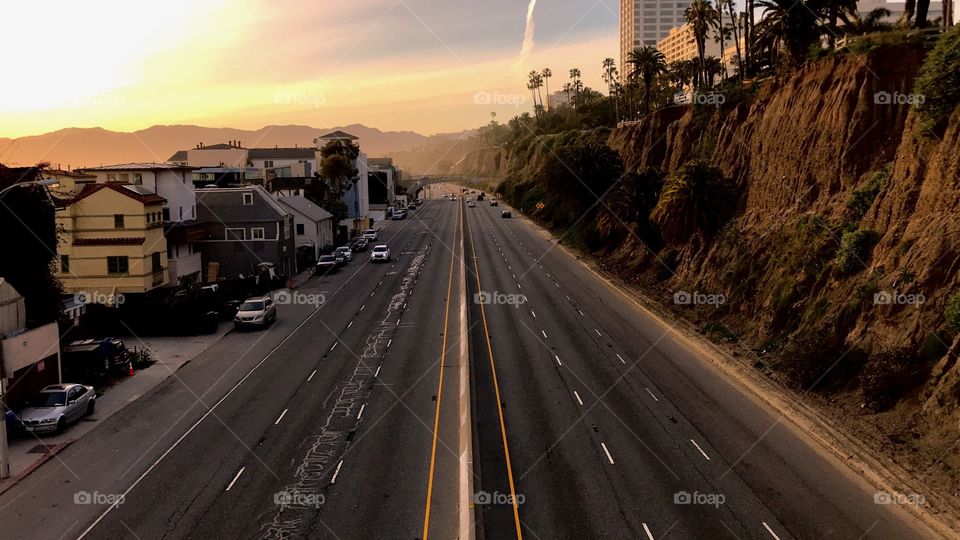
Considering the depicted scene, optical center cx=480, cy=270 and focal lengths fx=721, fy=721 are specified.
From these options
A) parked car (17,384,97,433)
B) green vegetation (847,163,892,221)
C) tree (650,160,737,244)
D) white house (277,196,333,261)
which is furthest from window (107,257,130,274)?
green vegetation (847,163,892,221)

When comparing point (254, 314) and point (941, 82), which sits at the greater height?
point (941, 82)

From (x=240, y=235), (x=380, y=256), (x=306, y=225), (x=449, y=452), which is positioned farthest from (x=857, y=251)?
(x=306, y=225)

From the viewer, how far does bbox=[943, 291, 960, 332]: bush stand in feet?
85.3

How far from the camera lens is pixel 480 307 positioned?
5253 cm

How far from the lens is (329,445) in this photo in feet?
87.1

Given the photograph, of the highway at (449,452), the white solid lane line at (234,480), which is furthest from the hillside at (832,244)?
the white solid lane line at (234,480)

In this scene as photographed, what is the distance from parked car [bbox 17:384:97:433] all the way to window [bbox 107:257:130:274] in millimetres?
19941

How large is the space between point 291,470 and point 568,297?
3431 cm

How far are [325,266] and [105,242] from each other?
2567 cm

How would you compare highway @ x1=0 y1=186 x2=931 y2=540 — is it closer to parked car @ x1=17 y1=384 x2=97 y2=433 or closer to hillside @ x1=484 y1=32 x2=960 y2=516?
parked car @ x1=17 y1=384 x2=97 y2=433

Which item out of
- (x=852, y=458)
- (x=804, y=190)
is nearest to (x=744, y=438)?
(x=852, y=458)

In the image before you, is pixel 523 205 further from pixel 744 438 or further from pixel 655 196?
pixel 744 438

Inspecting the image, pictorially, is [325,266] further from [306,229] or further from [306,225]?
[306,225]

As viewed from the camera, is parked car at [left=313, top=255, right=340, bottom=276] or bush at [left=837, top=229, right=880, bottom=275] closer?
bush at [left=837, top=229, right=880, bottom=275]
